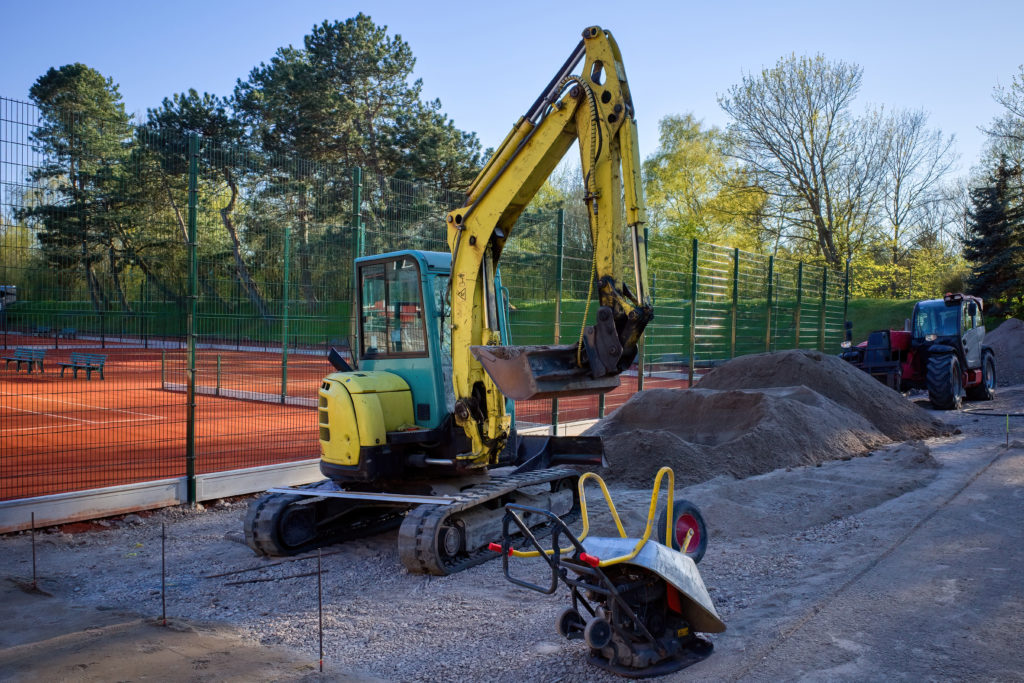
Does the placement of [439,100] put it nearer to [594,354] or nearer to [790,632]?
[594,354]

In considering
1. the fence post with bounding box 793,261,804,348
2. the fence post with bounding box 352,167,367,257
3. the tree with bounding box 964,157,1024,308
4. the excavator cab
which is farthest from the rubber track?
the tree with bounding box 964,157,1024,308

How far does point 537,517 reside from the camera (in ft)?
23.0

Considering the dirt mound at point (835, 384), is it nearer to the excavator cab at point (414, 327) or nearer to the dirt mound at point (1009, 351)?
the excavator cab at point (414, 327)

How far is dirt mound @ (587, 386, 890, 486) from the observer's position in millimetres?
9375

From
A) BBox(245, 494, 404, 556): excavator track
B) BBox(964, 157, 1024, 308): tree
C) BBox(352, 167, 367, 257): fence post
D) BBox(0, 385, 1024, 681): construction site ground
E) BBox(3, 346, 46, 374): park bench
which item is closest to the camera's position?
BBox(0, 385, 1024, 681): construction site ground

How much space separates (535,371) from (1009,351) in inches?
958

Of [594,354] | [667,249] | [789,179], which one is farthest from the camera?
[789,179]

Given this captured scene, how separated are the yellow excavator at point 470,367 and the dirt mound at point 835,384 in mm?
7605

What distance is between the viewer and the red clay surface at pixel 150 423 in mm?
8305

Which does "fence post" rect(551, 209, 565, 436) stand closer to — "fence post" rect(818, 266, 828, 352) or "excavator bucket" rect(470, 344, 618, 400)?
"excavator bucket" rect(470, 344, 618, 400)

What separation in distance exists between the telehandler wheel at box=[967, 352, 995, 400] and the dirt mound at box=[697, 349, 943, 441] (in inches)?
225

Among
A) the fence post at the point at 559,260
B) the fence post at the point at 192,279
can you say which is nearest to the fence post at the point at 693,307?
the fence post at the point at 559,260

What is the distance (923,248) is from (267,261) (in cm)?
3638

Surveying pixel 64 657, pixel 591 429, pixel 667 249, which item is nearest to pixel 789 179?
pixel 667 249
